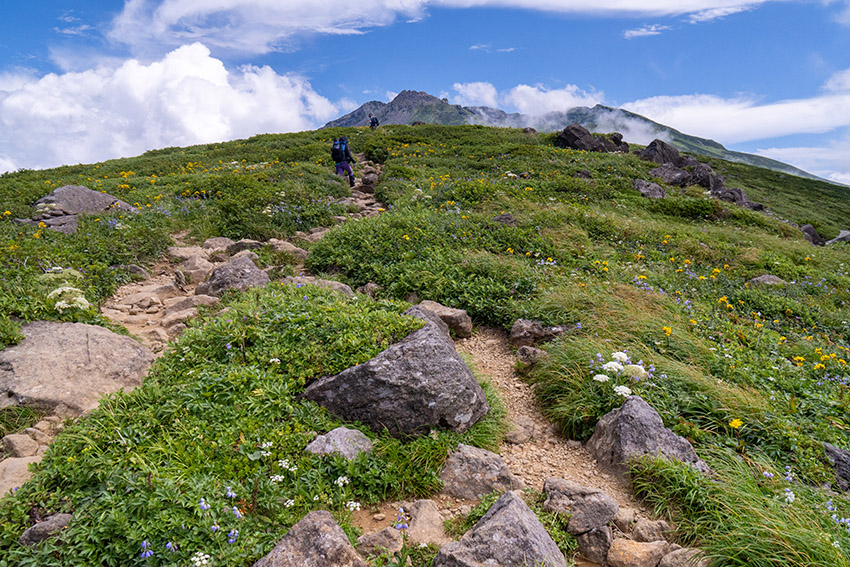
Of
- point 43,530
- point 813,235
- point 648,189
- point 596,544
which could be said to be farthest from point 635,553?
point 813,235

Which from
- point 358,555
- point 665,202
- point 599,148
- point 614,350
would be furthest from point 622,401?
point 599,148

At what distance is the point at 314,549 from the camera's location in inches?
131

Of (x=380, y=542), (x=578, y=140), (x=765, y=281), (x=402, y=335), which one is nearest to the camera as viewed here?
(x=380, y=542)

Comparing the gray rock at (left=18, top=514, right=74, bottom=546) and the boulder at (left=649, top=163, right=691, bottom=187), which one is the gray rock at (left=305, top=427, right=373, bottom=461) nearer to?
the gray rock at (left=18, top=514, right=74, bottom=546)

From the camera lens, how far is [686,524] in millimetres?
4078

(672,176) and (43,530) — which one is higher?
(672,176)

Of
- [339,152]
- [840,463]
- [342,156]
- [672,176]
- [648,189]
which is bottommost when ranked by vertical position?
[840,463]

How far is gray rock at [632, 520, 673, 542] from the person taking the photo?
4.04 m

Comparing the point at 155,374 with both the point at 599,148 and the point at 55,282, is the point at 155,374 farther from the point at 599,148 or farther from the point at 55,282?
the point at 599,148

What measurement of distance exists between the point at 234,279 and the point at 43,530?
5.53 metres

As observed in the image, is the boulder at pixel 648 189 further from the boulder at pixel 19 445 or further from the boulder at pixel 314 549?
the boulder at pixel 19 445

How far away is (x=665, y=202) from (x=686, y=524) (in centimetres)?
1871

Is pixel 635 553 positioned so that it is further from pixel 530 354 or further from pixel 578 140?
pixel 578 140

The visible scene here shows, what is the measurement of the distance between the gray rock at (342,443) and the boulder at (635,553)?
2.51m
